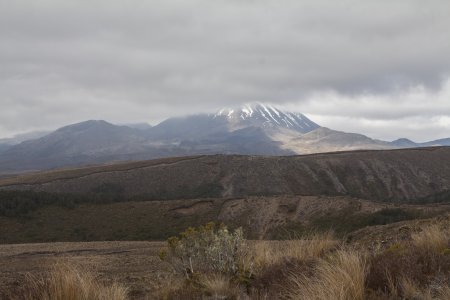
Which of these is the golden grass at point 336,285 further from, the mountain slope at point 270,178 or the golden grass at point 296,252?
the mountain slope at point 270,178

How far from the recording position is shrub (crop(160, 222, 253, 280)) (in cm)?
916

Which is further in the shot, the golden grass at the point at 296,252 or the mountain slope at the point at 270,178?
the mountain slope at the point at 270,178

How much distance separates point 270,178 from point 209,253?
77.2 m

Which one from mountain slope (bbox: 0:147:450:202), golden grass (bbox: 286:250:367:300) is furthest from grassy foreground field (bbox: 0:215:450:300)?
mountain slope (bbox: 0:147:450:202)

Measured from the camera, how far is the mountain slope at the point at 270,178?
8294 cm

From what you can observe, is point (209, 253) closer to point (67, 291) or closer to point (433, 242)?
point (67, 291)

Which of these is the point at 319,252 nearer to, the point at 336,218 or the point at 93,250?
the point at 93,250

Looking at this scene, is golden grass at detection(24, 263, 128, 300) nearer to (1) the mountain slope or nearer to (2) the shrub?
(2) the shrub

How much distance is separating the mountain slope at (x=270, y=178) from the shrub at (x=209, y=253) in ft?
224

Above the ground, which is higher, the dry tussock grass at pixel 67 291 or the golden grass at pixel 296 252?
the dry tussock grass at pixel 67 291

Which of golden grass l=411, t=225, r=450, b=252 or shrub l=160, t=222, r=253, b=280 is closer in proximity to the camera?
golden grass l=411, t=225, r=450, b=252

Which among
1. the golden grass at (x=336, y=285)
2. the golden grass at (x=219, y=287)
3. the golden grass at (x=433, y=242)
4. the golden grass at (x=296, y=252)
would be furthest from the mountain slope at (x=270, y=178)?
the golden grass at (x=336, y=285)

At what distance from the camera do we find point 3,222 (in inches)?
1881

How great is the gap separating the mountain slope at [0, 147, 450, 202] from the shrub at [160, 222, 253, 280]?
6838 cm
